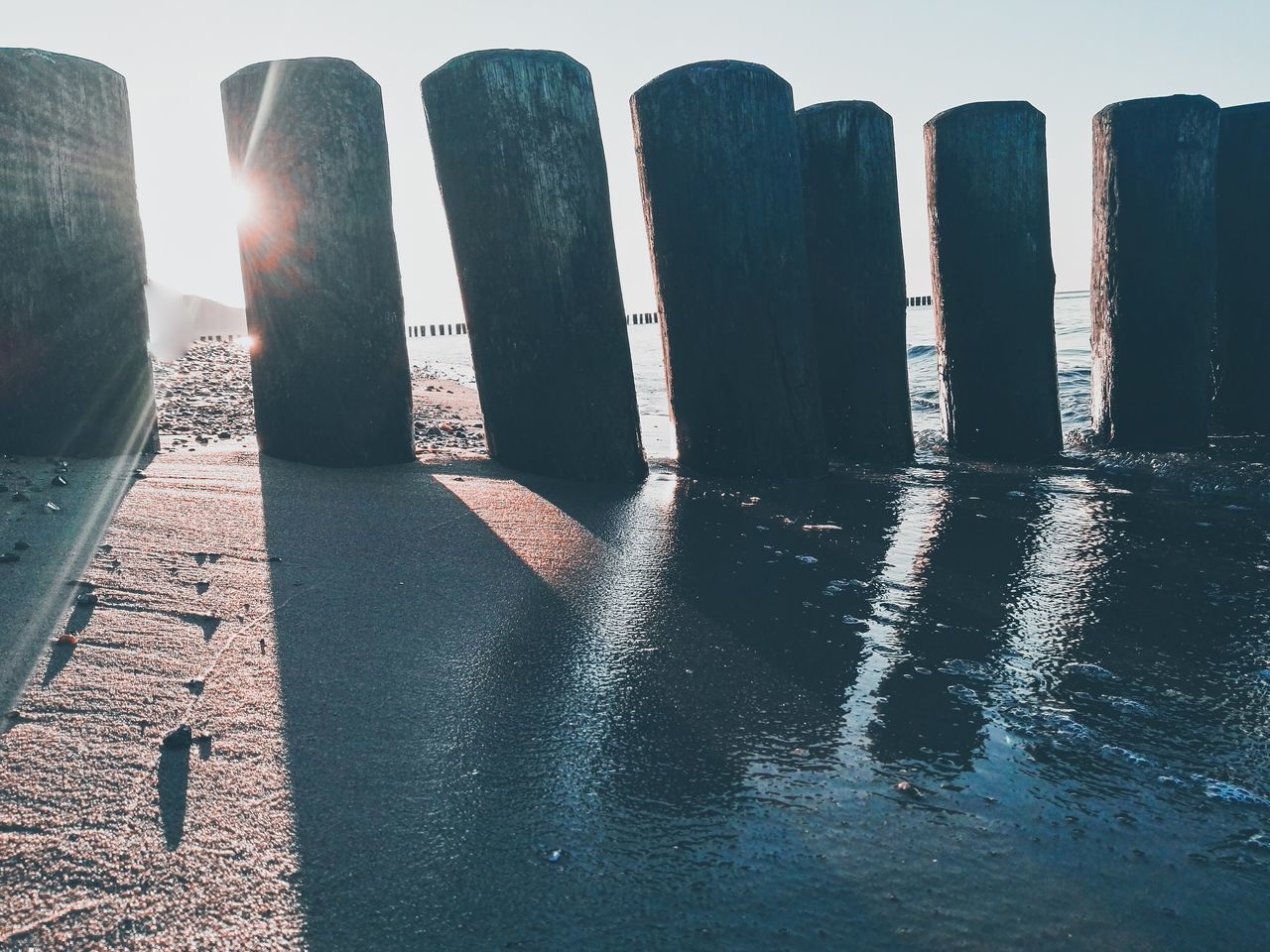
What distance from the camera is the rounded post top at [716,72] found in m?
4.63

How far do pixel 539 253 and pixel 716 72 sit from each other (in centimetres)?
110

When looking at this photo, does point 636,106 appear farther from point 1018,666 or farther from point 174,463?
point 1018,666

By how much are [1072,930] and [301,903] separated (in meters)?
1.10

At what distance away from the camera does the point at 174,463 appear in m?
4.46

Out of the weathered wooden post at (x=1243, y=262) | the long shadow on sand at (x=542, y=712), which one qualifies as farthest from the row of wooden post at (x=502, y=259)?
the weathered wooden post at (x=1243, y=262)

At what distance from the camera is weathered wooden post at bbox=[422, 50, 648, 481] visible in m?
4.42

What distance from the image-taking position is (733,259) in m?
4.70

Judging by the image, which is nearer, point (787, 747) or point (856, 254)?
point (787, 747)

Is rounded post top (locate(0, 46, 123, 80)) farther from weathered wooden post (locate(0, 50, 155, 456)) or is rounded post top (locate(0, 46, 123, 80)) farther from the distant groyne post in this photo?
the distant groyne post

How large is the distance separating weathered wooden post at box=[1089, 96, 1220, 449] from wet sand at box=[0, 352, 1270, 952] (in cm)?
228

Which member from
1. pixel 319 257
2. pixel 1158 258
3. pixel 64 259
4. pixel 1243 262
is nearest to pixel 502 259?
pixel 319 257

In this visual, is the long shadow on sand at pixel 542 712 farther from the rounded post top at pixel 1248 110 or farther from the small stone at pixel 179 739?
the rounded post top at pixel 1248 110

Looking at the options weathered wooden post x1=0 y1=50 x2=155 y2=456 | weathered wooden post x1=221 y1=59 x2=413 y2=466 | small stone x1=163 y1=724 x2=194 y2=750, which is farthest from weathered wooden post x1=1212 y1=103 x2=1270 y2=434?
small stone x1=163 y1=724 x2=194 y2=750

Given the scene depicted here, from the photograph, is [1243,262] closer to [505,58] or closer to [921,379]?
[505,58]
